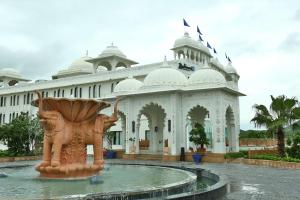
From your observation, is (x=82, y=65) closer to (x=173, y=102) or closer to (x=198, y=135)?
(x=173, y=102)

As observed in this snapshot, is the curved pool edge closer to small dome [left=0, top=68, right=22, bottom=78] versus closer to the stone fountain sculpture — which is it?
the stone fountain sculpture

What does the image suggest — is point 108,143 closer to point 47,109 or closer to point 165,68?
point 165,68

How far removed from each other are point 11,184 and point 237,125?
17.9 m

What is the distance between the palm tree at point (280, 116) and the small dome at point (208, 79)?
3104 mm

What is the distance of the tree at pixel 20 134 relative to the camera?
85.1 ft

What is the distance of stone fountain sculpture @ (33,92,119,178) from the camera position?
12.1m

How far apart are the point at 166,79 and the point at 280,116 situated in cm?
800

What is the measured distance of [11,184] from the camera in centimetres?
1103

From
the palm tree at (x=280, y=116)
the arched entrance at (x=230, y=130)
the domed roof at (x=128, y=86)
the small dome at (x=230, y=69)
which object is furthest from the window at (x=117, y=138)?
the small dome at (x=230, y=69)

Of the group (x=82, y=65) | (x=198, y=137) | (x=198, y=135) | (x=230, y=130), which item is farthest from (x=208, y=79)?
(x=82, y=65)

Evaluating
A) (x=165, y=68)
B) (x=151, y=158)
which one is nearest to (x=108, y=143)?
(x=151, y=158)

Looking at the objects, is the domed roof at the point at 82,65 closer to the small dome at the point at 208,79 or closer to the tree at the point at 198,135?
the small dome at the point at 208,79

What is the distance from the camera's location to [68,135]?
12.4 meters

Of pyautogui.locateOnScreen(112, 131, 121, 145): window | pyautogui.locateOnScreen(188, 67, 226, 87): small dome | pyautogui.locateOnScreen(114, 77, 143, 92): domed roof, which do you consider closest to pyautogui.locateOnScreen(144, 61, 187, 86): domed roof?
pyautogui.locateOnScreen(188, 67, 226, 87): small dome
